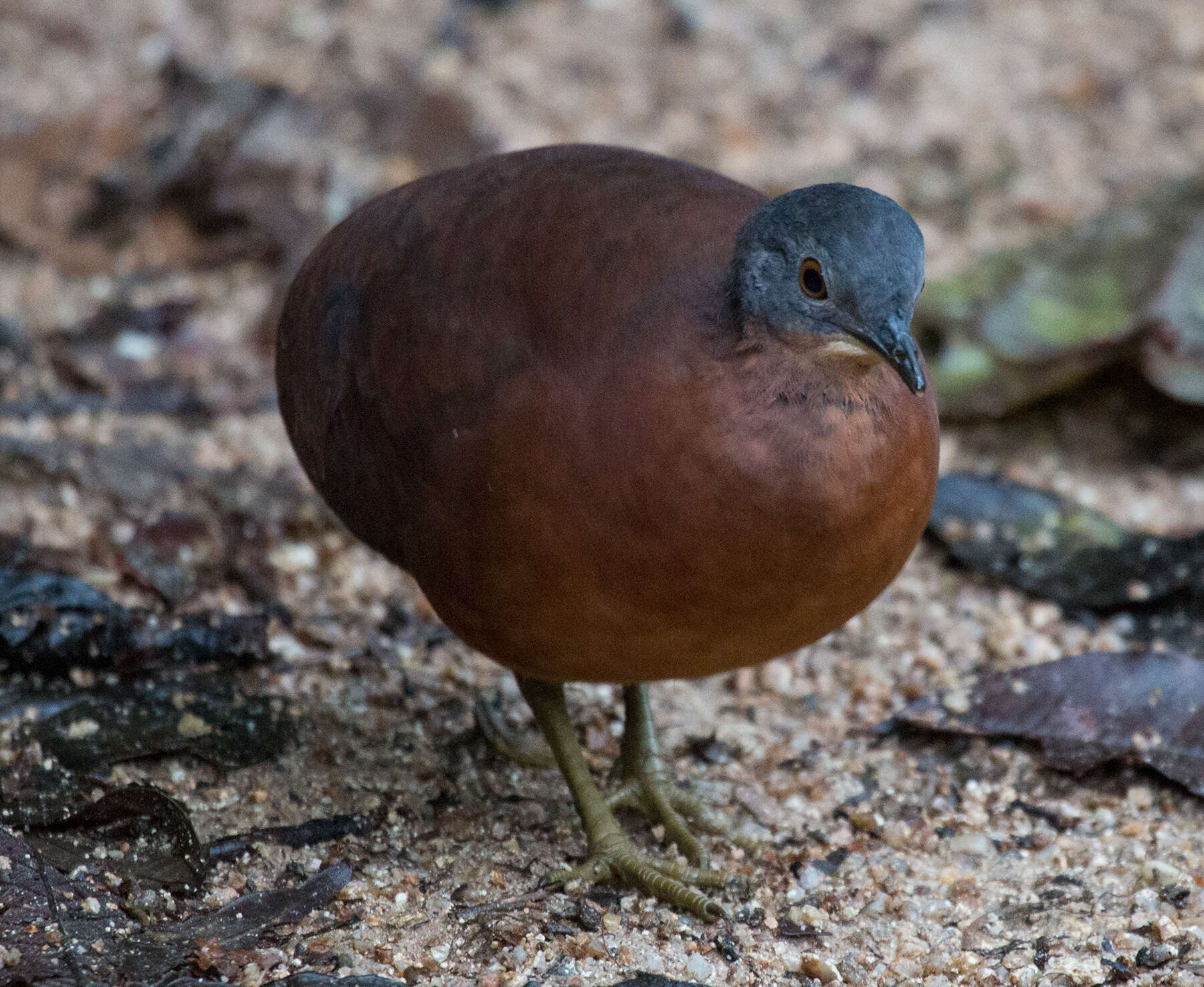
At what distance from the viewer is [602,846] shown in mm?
3201

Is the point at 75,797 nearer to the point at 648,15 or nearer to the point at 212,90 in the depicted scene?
the point at 212,90

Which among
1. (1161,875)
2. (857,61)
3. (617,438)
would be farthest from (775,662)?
(857,61)

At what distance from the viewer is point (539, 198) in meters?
2.93

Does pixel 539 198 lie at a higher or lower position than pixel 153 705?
higher

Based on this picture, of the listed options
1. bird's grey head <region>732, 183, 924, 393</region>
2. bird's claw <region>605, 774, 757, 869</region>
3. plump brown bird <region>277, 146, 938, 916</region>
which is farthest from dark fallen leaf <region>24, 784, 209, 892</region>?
bird's grey head <region>732, 183, 924, 393</region>

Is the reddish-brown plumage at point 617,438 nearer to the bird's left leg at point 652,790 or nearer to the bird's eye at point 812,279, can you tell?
the bird's eye at point 812,279

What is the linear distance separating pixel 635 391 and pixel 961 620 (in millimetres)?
1906

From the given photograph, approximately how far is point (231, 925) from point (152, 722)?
2.44 ft

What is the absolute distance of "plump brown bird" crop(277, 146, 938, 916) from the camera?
2484 mm

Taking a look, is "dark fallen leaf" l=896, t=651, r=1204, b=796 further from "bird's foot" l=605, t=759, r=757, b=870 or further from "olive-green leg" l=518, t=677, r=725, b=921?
"olive-green leg" l=518, t=677, r=725, b=921

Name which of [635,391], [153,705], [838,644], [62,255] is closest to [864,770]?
[838,644]

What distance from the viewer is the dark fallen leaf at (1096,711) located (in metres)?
3.41

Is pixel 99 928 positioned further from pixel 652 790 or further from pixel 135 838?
pixel 652 790

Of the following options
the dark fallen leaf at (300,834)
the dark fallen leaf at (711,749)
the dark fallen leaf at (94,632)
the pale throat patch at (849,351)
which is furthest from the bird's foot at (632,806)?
the pale throat patch at (849,351)
